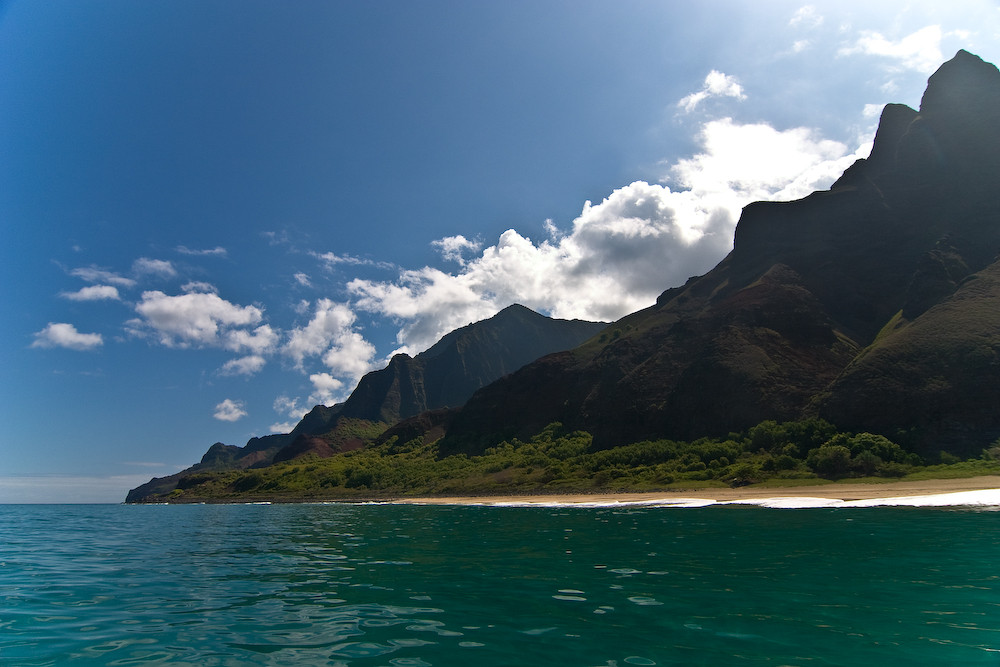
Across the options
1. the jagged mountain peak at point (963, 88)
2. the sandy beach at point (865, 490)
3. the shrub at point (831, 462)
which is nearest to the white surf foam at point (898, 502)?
the sandy beach at point (865, 490)

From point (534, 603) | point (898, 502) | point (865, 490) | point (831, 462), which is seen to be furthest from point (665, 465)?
point (534, 603)

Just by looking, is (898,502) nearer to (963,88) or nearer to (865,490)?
(865,490)

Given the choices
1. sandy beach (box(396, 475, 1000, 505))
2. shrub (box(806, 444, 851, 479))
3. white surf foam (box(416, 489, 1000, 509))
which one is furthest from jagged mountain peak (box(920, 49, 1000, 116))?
white surf foam (box(416, 489, 1000, 509))

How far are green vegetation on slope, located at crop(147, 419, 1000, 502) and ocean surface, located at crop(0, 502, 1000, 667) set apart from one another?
5885cm

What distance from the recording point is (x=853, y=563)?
72.4ft

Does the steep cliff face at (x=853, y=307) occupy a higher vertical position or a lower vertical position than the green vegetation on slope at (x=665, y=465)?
higher

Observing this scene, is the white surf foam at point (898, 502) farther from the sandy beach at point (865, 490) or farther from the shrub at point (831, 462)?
the shrub at point (831, 462)

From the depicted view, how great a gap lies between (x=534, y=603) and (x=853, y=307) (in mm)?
167173

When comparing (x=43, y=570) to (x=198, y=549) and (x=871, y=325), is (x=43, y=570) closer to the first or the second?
(x=198, y=549)

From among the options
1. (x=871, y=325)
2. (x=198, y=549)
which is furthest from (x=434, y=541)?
(x=871, y=325)

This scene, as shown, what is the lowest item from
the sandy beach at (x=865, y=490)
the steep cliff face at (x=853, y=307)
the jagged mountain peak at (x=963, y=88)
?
the sandy beach at (x=865, y=490)

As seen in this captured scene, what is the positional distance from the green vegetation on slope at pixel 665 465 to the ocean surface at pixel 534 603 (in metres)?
58.9

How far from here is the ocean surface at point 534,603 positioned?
38.8 feet

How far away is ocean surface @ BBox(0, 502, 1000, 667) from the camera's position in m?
11.8
